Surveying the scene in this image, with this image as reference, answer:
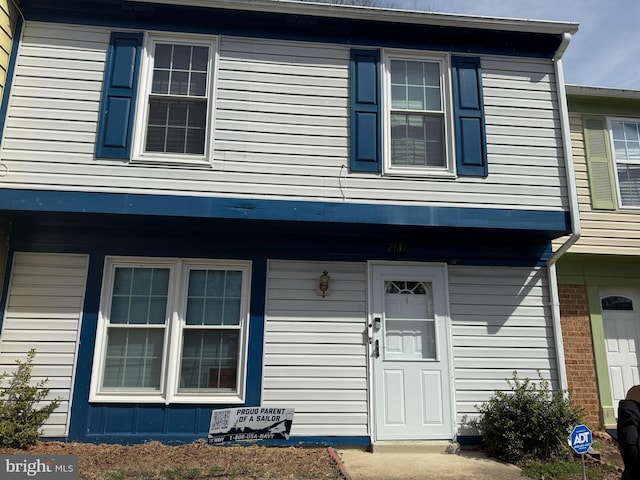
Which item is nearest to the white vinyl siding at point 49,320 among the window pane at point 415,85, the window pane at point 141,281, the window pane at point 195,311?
the window pane at point 141,281

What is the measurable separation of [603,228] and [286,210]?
17.3ft

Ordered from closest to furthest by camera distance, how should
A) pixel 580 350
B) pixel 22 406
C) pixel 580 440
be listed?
pixel 580 440 → pixel 22 406 → pixel 580 350

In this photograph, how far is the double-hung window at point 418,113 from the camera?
649cm

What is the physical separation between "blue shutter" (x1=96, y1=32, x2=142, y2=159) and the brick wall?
266 inches

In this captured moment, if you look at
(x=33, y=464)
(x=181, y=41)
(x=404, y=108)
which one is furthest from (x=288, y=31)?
(x=33, y=464)

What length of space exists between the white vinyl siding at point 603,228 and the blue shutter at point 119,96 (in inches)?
254

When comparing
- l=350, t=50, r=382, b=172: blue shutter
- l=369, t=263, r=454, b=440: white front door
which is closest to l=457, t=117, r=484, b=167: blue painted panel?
l=350, t=50, r=382, b=172: blue shutter

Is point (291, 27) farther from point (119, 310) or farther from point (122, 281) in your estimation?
point (119, 310)

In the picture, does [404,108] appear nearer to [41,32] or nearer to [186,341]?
[186,341]

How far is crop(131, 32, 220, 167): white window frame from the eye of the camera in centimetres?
602

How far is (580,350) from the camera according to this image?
736cm

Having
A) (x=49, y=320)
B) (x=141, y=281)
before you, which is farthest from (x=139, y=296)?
(x=49, y=320)

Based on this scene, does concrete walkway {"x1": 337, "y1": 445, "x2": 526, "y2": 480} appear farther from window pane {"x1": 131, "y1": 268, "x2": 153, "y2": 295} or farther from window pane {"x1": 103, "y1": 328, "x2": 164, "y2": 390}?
window pane {"x1": 131, "y1": 268, "x2": 153, "y2": 295}

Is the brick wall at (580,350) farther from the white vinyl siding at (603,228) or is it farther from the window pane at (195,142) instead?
the window pane at (195,142)
